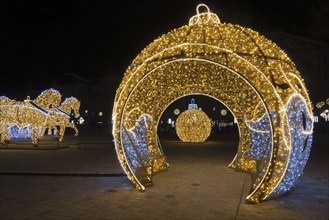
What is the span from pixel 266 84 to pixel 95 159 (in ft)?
26.6

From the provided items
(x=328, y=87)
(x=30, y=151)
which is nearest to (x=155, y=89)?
(x=30, y=151)

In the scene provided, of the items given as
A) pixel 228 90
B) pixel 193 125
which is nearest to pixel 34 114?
pixel 193 125

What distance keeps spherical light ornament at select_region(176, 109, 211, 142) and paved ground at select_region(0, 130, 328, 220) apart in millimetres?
8292

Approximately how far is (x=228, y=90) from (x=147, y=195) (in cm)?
435

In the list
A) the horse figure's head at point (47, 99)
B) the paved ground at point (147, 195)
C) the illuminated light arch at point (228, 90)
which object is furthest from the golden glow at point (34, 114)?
the illuminated light arch at point (228, 90)

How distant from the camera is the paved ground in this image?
605 cm

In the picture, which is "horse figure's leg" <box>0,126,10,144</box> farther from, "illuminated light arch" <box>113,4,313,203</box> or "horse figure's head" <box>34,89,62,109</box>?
"illuminated light arch" <box>113,4,313,203</box>

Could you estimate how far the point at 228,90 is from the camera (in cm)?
1023

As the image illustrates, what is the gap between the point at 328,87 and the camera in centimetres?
3130

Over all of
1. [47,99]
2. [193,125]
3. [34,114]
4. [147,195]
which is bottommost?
[147,195]

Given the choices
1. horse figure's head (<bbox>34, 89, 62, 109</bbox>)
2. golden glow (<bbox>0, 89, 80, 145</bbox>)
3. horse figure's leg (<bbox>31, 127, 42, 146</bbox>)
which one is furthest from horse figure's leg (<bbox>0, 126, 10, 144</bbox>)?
horse figure's head (<bbox>34, 89, 62, 109</bbox>)

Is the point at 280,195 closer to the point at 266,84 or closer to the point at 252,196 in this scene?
the point at 252,196

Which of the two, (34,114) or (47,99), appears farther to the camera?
(47,99)

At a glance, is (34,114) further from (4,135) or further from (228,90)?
(228,90)
